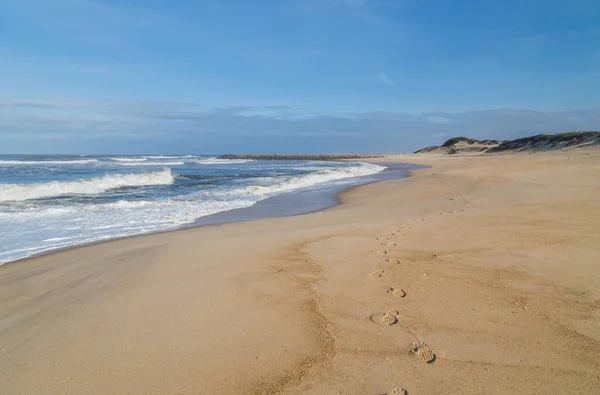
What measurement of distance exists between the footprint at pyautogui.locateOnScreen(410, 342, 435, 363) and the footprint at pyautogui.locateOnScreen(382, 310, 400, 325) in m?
0.39

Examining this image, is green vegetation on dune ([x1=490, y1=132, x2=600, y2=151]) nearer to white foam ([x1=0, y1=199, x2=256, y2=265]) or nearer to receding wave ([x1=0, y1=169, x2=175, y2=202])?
receding wave ([x1=0, y1=169, x2=175, y2=202])

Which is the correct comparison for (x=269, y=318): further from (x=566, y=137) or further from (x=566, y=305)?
(x=566, y=137)

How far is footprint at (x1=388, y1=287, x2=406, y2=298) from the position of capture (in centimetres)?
394

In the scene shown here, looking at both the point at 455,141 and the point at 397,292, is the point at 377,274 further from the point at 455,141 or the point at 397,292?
the point at 455,141

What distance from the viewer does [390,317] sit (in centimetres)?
343

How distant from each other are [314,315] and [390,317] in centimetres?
69

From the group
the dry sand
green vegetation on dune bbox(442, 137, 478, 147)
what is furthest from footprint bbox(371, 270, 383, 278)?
green vegetation on dune bbox(442, 137, 478, 147)

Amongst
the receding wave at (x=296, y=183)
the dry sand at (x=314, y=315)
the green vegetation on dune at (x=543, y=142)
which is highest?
the green vegetation on dune at (x=543, y=142)

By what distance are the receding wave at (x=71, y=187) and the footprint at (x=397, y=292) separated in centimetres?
1510

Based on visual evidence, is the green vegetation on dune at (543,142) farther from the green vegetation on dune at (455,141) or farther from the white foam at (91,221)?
the white foam at (91,221)

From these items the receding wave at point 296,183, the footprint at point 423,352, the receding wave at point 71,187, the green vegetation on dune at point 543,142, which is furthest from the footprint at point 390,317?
the green vegetation on dune at point 543,142

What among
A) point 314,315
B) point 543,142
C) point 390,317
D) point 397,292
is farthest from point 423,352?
point 543,142

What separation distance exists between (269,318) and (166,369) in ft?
3.36

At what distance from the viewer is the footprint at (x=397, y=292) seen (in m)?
3.94
